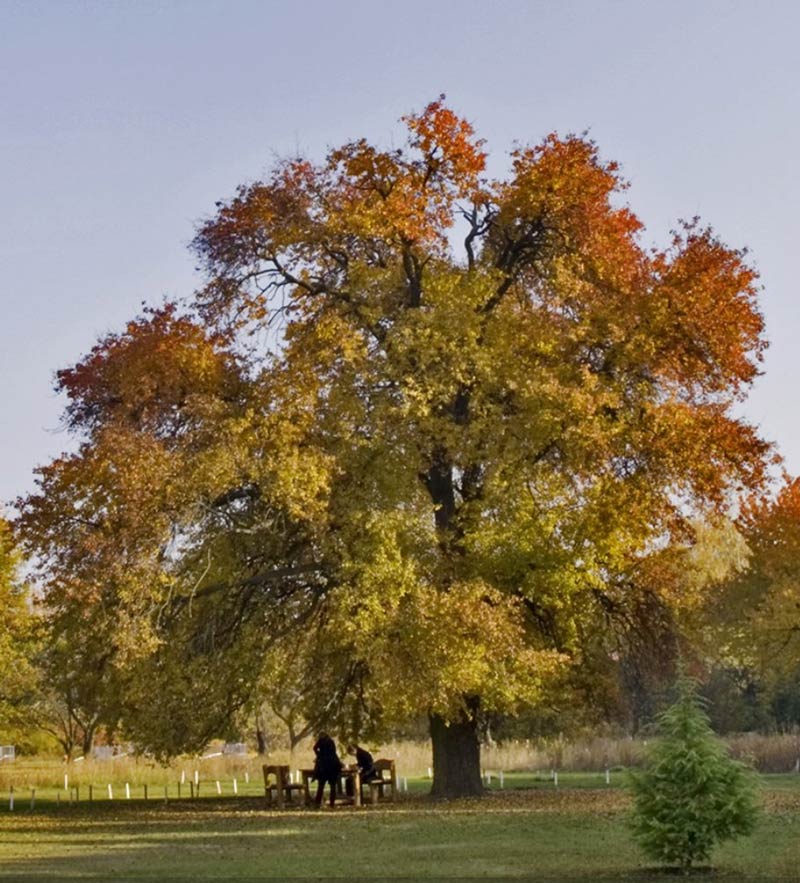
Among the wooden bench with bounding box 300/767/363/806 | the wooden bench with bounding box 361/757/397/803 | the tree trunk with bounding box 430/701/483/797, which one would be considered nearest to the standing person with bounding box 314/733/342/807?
the wooden bench with bounding box 300/767/363/806

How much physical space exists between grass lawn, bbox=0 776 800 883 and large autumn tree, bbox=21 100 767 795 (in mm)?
2532

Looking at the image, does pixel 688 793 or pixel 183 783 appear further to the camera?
pixel 183 783

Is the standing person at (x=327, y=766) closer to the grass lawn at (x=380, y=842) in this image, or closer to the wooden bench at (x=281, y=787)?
the grass lawn at (x=380, y=842)

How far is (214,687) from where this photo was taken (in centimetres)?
3259

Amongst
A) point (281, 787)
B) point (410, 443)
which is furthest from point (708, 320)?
point (281, 787)

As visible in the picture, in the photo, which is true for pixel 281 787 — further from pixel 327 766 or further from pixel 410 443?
pixel 410 443

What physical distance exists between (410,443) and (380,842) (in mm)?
11111

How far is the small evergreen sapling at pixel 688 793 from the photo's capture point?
17.6 m

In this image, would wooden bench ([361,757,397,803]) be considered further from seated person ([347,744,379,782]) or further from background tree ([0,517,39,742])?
background tree ([0,517,39,742])

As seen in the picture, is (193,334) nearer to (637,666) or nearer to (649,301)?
(649,301)

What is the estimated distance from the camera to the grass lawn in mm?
18484

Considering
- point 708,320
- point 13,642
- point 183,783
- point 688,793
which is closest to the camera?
point 688,793

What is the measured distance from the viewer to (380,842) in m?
23.0

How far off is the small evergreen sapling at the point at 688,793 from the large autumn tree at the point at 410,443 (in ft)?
41.3
